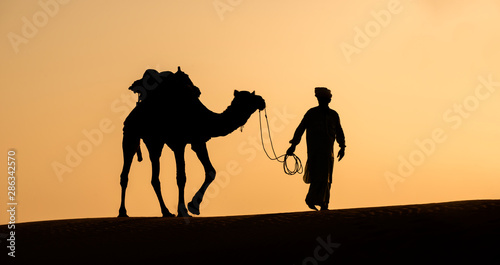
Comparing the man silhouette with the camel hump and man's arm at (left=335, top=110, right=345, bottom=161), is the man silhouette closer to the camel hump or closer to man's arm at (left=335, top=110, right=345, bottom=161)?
man's arm at (left=335, top=110, right=345, bottom=161)

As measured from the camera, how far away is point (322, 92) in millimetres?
17312

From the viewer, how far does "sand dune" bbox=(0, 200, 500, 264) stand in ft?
35.3

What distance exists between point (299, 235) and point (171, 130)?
20.4 feet

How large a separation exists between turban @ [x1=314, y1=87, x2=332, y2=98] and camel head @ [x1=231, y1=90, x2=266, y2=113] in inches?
39.9

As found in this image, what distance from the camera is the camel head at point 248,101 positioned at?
17.5 m

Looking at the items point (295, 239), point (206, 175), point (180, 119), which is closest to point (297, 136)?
point (206, 175)

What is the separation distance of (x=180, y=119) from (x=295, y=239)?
21.1 feet

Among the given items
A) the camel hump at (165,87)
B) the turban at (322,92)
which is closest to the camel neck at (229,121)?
the camel hump at (165,87)

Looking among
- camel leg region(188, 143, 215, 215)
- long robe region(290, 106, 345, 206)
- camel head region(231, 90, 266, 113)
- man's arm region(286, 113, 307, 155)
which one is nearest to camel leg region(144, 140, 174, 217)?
camel leg region(188, 143, 215, 215)

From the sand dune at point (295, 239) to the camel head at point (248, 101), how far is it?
3182 mm

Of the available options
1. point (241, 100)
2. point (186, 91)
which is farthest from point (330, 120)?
point (186, 91)

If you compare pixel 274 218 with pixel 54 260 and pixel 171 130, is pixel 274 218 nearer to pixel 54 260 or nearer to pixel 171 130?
pixel 54 260

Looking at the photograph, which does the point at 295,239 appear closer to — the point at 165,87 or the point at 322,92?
the point at 322,92

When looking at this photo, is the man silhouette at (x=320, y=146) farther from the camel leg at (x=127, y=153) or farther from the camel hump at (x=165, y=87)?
the camel leg at (x=127, y=153)
